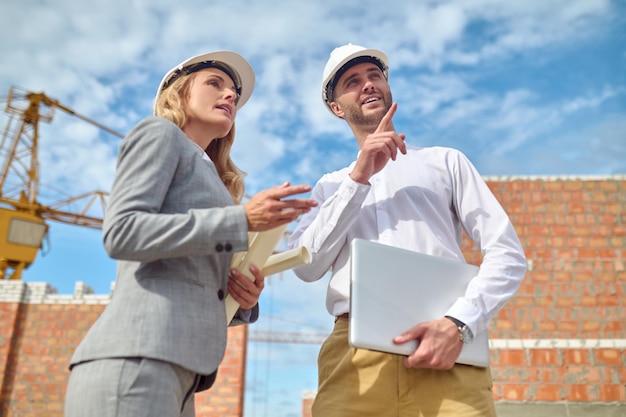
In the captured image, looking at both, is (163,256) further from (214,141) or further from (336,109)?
(336,109)

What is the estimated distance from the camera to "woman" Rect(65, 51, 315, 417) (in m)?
1.18

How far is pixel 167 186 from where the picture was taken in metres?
1.37

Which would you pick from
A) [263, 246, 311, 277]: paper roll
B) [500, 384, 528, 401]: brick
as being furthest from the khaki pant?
[500, 384, 528, 401]: brick

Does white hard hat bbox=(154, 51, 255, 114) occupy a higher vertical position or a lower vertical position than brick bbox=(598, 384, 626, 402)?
higher

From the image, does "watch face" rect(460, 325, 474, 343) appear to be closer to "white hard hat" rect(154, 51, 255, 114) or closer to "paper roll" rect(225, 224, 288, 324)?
"paper roll" rect(225, 224, 288, 324)

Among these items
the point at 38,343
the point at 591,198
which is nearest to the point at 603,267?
the point at 591,198

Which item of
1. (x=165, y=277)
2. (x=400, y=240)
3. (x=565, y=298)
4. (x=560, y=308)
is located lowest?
(x=165, y=277)

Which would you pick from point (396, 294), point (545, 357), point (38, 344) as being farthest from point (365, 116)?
point (38, 344)

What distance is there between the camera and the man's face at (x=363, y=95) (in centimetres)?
213

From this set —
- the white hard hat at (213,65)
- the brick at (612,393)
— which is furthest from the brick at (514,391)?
the white hard hat at (213,65)

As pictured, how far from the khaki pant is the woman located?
1.41ft

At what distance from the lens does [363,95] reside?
2.14 meters

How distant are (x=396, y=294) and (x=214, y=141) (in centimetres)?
85

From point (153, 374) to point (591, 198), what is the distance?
20.9 feet
